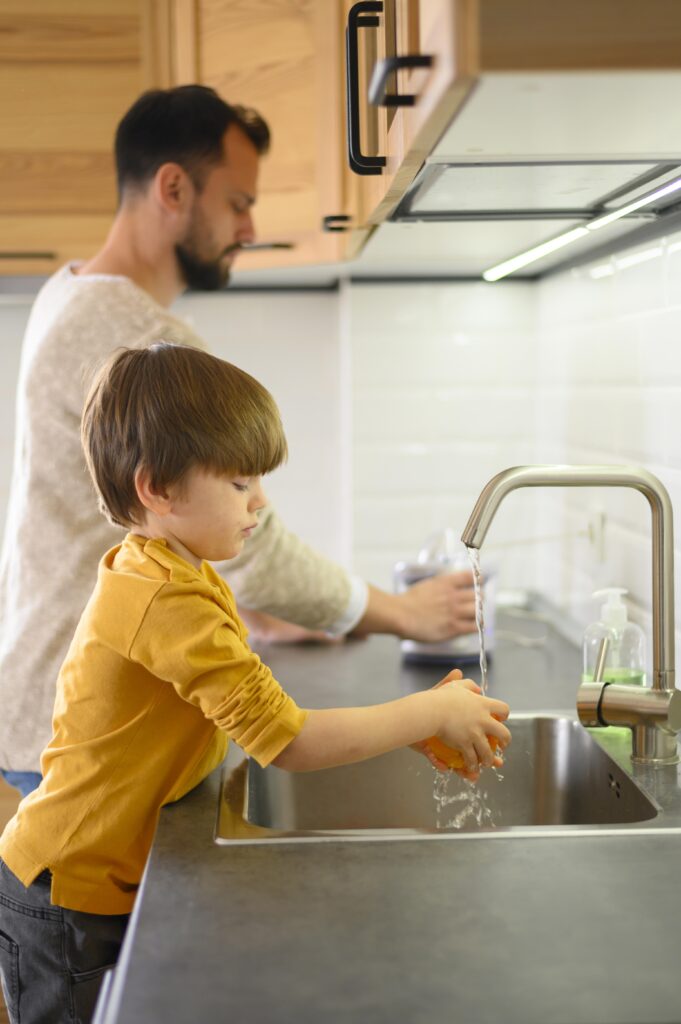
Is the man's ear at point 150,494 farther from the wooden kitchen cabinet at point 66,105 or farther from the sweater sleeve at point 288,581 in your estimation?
the wooden kitchen cabinet at point 66,105

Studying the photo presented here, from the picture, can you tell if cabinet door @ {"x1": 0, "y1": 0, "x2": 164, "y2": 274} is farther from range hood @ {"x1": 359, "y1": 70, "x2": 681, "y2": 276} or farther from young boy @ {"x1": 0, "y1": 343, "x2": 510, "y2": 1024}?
young boy @ {"x1": 0, "y1": 343, "x2": 510, "y2": 1024}

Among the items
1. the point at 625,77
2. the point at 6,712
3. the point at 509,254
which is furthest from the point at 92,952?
the point at 509,254

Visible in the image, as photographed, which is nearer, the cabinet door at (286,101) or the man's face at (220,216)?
the man's face at (220,216)

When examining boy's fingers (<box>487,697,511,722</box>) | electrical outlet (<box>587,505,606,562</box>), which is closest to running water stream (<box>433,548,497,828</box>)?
boy's fingers (<box>487,697,511,722</box>)

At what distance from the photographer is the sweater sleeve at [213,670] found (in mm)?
1045

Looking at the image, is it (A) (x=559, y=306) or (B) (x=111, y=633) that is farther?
(A) (x=559, y=306)

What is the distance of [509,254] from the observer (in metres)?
1.89

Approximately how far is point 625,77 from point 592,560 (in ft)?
3.71

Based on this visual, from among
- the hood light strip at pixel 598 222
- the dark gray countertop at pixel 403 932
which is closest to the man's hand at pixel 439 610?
the hood light strip at pixel 598 222

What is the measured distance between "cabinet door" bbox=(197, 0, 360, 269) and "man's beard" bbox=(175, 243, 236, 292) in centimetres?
19

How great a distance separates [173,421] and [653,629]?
539 mm

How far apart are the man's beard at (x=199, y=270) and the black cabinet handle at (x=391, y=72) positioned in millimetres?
903

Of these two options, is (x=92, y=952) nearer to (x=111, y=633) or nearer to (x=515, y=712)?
(x=111, y=633)

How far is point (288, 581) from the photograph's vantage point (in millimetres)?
1685
